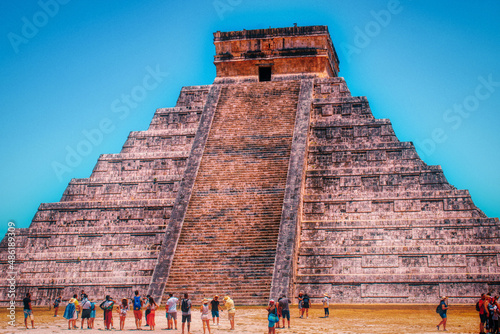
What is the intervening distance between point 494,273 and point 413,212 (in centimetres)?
329

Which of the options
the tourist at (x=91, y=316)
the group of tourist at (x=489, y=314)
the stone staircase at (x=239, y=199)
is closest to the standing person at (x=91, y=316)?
the tourist at (x=91, y=316)

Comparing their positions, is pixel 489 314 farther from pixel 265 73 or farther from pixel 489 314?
pixel 265 73

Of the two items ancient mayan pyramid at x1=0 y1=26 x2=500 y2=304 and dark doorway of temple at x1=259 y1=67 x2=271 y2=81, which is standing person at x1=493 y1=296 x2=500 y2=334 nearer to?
ancient mayan pyramid at x1=0 y1=26 x2=500 y2=304

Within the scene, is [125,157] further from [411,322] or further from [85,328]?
[411,322]

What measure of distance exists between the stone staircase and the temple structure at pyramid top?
113 centimetres

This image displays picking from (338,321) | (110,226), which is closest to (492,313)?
(338,321)

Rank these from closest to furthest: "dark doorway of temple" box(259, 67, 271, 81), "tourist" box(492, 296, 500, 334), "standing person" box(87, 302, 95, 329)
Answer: "tourist" box(492, 296, 500, 334), "standing person" box(87, 302, 95, 329), "dark doorway of temple" box(259, 67, 271, 81)

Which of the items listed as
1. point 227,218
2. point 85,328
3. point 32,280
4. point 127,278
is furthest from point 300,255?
point 32,280

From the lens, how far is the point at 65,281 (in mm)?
21500

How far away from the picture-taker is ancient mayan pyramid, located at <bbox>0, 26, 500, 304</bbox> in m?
19.8

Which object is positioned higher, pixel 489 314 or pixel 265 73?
pixel 265 73

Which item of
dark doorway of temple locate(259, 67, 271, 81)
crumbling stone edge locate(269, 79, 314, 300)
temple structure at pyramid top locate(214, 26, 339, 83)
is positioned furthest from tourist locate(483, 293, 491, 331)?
dark doorway of temple locate(259, 67, 271, 81)

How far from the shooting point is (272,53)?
28531 mm

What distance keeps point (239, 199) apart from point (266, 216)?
4.40 ft
